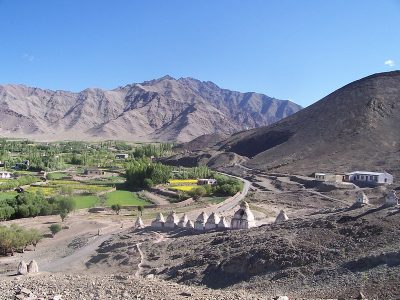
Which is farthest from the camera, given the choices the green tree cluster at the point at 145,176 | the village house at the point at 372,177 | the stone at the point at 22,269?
the green tree cluster at the point at 145,176

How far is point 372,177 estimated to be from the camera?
7075cm

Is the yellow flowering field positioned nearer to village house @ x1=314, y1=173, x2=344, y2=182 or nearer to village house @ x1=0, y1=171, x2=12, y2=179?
village house @ x1=314, y1=173, x2=344, y2=182

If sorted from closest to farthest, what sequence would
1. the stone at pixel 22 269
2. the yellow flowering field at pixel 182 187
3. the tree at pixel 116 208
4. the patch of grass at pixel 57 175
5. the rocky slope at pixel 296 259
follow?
the rocky slope at pixel 296 259 → the stone at pixel 22 269 → the tree at pixel 116 208 → the yellow flowering field at pixel 182 187 → the patch of grass at pixel 57 175

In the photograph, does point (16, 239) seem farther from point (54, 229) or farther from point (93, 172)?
point (93, 172)

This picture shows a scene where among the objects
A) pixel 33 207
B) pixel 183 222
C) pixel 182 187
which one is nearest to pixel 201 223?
pixel 183 222

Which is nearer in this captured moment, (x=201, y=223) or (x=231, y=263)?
(x=231, y=263)

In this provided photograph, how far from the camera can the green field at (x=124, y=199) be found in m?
64.3

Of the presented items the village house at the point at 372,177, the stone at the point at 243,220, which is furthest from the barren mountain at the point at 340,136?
the stone at the point at 243,220

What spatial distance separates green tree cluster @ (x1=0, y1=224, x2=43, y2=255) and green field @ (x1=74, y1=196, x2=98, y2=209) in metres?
17.2

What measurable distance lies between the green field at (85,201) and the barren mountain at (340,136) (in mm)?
37293

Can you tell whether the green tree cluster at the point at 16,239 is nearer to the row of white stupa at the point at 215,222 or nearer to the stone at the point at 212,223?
the row of white stupa at the point at 215,222

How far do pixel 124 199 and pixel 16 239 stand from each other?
26803 millimetres

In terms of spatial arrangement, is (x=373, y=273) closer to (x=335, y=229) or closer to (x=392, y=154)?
(x=335, y=229)

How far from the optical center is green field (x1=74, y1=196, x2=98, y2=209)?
62.3m
